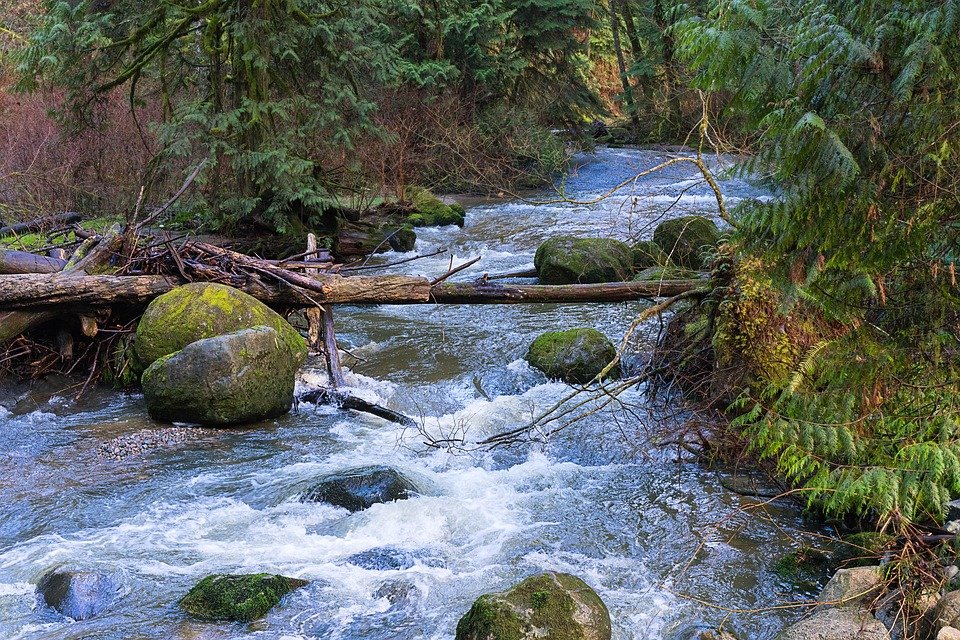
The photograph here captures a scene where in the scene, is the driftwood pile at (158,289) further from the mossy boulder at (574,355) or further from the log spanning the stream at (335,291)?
the mossy boulder at (574,355)

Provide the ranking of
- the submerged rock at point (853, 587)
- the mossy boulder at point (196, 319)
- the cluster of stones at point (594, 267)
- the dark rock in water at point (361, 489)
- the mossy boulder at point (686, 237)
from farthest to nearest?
the mossy boulder at point (686, 237) < the cluster of stones at point (594, 267) < the mossy boulder at point (196, 319) < the dark rock in water at point (361, 489) < the submerged rock at point (853, 587)

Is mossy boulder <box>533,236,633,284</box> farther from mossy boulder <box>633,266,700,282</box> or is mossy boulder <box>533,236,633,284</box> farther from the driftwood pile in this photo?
the driftwood pile

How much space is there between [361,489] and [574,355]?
347 centimetres

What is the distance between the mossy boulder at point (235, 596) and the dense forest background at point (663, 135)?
3117 mm

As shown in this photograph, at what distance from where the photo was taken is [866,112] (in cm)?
372

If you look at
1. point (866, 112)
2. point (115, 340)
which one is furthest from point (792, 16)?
point (115, 340)

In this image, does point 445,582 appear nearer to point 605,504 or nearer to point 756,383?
point 605,504

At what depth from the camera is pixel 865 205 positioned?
3.82 m

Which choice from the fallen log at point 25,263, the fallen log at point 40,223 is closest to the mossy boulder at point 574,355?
the fallen log at point 25,263

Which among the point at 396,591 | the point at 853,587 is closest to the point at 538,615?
the point at 396,591

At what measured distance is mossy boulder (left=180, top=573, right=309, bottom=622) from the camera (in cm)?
515

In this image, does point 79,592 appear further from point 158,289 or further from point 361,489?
point 158,289

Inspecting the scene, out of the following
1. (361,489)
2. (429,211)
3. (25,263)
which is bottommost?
(361,489)

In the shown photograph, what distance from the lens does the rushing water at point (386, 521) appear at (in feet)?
17.3
